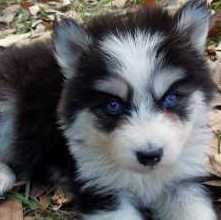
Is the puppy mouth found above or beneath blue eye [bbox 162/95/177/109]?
beneath

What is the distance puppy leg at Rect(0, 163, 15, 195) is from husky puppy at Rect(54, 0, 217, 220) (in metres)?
0.63

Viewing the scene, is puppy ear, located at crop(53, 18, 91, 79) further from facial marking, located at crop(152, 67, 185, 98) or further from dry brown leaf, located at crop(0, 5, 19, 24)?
dry brown leaf, located at crop(0, 5, 19, 24)

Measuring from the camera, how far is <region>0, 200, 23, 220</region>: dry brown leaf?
4.87 m

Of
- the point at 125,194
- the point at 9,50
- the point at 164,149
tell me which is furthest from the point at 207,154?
the point at 9,50

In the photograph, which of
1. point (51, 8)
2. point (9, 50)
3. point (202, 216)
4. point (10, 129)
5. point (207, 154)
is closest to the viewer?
point (202, 216)

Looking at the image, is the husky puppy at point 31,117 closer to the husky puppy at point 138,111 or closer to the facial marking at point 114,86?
the husky puppy at point 138,111

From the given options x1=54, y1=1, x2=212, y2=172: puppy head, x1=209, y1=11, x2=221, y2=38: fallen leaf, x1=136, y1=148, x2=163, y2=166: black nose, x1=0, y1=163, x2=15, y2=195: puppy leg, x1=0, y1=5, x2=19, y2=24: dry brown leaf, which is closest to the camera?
x1=136, y1=148, x2=163, y2=166: black nose

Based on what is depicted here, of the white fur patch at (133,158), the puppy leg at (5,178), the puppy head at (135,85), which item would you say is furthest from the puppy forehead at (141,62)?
the puppy leg at (5,178)

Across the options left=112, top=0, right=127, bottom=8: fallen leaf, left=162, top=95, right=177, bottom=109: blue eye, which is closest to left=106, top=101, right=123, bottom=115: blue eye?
left=162, top=95, right=177, bottom=109: blue eye

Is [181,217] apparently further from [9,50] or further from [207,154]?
[9,50]

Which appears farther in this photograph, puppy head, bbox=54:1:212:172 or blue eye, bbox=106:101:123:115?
blue eye, bbox=106:101:123:115

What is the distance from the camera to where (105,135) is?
13.8 ft

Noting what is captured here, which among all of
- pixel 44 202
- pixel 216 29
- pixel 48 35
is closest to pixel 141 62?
pixel 44 202

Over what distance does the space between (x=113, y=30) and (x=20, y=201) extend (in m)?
1.51
